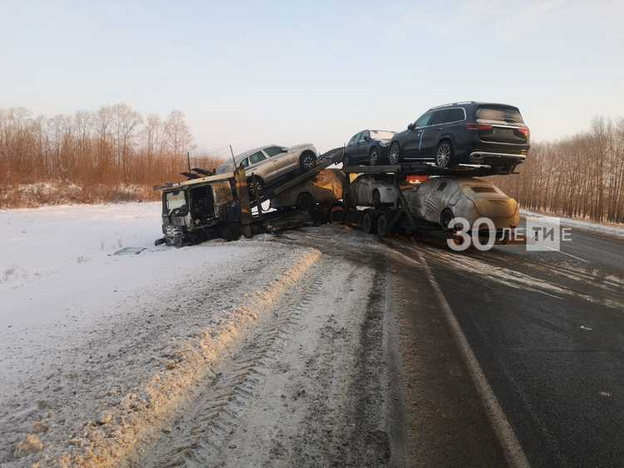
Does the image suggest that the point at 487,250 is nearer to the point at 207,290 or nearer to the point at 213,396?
the point at 207,290

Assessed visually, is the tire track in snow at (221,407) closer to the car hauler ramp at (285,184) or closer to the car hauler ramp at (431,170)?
the car hauler ramp at (431,170)

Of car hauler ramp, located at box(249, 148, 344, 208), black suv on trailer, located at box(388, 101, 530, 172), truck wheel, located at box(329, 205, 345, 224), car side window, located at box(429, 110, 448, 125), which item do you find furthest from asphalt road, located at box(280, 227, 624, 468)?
truck wheel, located at box(329, 205, 345, 224)

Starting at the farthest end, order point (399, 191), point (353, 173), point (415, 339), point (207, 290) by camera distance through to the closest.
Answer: point (353, 173)
point (399, 191)
point (207, 290)
point (415, 339)

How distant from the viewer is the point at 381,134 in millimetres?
15617

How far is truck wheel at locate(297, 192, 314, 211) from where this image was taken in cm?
1669

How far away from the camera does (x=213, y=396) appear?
368 cm

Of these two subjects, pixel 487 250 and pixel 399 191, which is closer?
pixel 487 250

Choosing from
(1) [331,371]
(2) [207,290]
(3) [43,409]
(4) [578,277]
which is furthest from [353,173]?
(3) [43,409]

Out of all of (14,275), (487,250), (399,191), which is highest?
(399,191)

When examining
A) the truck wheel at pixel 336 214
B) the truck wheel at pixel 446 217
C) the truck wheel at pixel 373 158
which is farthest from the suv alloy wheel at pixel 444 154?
the truck wheel at pixel 336 214

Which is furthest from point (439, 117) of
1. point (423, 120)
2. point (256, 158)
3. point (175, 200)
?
point (175, 200)

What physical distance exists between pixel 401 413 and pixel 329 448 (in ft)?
2.55

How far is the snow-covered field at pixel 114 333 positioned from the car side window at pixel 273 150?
485cm

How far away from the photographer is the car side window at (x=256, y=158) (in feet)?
51.7
